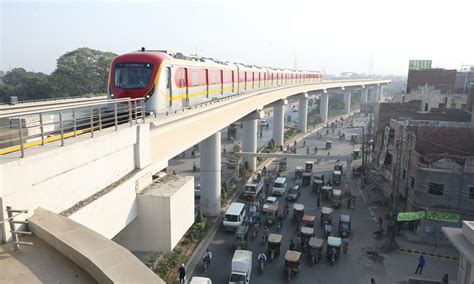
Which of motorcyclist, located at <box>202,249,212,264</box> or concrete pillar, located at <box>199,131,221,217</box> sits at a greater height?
concrete pillar, located at <box>199,131,221,217</box>

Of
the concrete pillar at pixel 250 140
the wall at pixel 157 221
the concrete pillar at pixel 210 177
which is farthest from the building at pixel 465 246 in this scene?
the concrete pillar at pixel 250 140

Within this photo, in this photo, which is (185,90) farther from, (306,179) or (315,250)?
(306,179)

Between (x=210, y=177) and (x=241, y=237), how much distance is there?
20.6 feet

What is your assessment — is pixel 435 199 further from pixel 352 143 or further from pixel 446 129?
pixel 352 143

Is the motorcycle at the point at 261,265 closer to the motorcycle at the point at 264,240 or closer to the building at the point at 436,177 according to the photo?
the motorcycle at the point at 264,240

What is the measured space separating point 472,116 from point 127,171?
2842 centimetres

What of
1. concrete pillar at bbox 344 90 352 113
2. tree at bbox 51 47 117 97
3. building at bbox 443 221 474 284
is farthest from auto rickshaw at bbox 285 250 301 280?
concrete pillar at bbox 344 90 352 113

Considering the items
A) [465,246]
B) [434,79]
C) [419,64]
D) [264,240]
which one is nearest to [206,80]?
[264,240]

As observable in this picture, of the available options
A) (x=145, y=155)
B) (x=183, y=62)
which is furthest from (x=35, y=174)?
(x=183, y=62)

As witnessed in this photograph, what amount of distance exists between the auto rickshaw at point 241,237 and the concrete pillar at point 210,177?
187 inches

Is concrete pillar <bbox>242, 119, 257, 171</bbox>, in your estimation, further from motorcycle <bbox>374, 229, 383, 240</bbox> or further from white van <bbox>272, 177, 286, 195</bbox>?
motorcycle <bbox>374, 229, 383, 240</bbox>

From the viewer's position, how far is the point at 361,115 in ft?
296

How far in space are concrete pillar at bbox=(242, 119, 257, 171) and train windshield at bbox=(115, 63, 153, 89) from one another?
75.5ft

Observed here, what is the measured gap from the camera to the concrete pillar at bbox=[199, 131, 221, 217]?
25.7 meters
